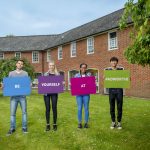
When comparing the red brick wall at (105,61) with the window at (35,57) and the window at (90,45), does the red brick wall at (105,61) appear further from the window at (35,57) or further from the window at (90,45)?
the window at (35,57)

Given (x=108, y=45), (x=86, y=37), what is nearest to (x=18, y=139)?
(x=108, y=45)

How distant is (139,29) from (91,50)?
25.6 m

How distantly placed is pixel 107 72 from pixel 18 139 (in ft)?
11.3

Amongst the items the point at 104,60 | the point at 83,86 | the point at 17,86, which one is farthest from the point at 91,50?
the point at 17,86

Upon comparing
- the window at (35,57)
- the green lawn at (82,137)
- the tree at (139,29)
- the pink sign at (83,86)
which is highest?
the window at (35,57)

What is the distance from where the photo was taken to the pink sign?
1027 cm

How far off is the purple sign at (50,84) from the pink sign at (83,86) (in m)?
0.42

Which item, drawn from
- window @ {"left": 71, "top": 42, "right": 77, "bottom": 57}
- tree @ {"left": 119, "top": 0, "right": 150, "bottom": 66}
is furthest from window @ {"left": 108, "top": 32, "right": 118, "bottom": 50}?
tree @ {"left": 119, "top": 0, "right": 150, "bottom": 66}

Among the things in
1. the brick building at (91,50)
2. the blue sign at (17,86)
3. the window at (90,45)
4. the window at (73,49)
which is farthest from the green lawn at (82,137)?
the window at (73,49)

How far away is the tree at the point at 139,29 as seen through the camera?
5.61 metres

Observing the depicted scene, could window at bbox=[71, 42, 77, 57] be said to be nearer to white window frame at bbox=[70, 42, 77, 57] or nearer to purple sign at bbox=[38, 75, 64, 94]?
white window frame at bbox=[70, 42, 77, 57]

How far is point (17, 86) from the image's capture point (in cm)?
1012

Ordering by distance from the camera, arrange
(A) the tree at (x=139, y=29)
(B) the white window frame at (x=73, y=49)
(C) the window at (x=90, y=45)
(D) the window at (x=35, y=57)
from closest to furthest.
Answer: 1. (A) the tree at (x=139, y=29)
2. (C) the window at (x=90, y=45)
3. (B) the white window frame at (x=73, y=49)
4. (D) the window at (x=35, y=57)

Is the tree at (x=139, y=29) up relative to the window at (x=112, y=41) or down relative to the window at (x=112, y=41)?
down
